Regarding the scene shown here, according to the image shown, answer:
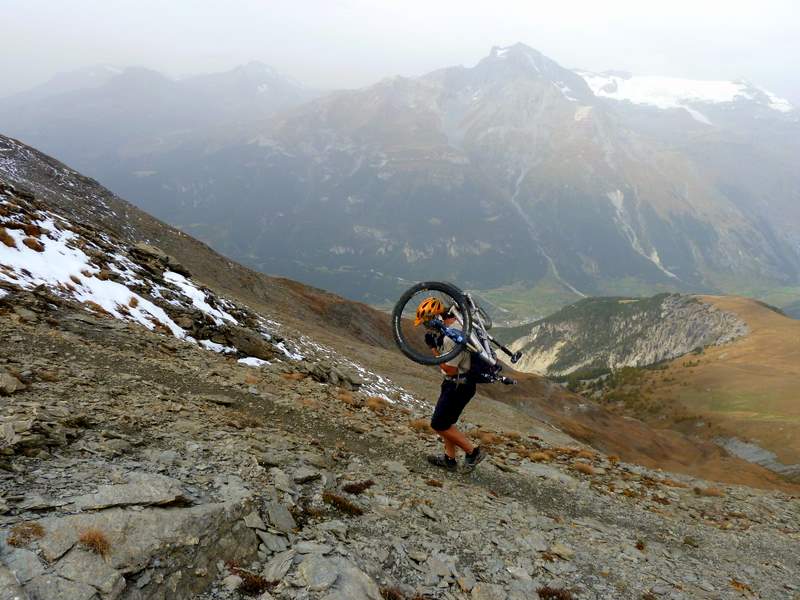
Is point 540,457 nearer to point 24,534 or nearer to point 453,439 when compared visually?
point 453,439

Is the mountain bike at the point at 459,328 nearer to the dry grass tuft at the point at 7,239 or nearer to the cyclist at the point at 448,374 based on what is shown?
the cyclist at the point at 448,374

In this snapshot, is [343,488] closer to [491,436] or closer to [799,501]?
[491,436]

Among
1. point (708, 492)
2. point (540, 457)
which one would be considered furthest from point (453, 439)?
point (708, 492)

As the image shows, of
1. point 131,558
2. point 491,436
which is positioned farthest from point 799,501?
point 131,558

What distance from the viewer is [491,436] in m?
19.2

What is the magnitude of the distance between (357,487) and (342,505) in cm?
94

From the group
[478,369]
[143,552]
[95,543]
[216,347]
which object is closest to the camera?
[95,543]

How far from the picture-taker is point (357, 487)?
9.98 m

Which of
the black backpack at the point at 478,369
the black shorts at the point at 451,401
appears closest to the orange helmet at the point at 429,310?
the black backpack at the point at 478,369

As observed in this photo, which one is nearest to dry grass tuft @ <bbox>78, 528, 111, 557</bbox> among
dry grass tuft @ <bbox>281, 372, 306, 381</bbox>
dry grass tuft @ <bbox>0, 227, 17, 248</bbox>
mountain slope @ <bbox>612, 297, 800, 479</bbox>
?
dry grass tuft @ <bbox>281, 372, 306, 381</bbox>

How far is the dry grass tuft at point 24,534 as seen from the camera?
550cm

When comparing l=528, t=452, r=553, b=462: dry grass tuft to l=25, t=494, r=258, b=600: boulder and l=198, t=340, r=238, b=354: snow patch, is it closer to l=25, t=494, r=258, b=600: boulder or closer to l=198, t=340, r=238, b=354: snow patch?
l=25, t=494, r=258, b=600: boulder

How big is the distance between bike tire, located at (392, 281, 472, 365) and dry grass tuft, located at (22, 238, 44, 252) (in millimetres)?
16592

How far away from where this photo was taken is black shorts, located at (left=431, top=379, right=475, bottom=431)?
1186 cm
